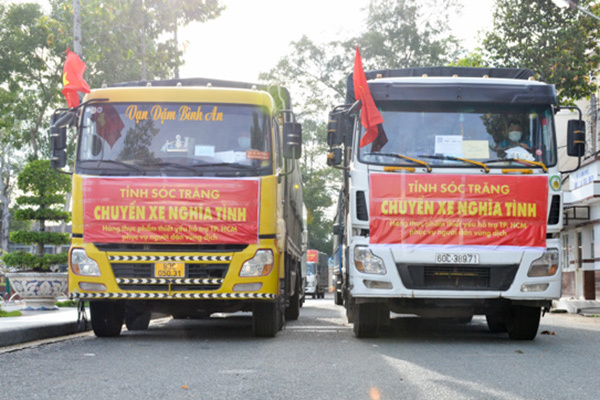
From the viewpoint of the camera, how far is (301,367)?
25.9 ft

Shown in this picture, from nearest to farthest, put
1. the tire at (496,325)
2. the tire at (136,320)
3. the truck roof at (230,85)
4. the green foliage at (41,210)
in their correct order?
the truck roof at (230,85)
the tire at (136,320)
the tire at (496,325)
the green foliage at (41,210)

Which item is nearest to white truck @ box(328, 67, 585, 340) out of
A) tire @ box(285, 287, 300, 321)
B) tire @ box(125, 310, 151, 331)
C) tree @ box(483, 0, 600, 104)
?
tire @ box(125, 310, 151, 331)

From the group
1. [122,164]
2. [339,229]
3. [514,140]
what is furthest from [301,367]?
[339,229]

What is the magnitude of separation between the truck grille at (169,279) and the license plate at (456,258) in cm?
246

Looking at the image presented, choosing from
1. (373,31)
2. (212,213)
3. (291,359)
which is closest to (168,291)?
(212,213)

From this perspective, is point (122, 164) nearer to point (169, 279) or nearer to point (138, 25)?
point (169, 279)

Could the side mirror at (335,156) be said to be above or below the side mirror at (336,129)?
below

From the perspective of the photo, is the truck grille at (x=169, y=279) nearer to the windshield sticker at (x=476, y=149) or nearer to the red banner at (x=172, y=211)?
the red banner at (x=172, y=211)

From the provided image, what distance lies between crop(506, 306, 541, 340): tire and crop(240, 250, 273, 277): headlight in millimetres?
3198

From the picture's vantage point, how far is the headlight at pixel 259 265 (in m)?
10.3

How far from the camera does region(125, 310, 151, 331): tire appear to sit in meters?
12.6

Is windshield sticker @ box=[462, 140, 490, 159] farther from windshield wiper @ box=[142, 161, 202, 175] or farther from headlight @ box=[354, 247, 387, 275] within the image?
windshield wiper @ box=[142, 161, 202, 175]

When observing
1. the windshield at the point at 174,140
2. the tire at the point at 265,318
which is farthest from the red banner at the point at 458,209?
the tire at the point at 265,318

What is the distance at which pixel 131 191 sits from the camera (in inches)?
406
